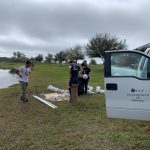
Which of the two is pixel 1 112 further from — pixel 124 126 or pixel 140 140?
pixel 140 140

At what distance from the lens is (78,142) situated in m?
7.82

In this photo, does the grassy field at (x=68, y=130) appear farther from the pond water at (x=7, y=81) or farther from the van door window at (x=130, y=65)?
the pond water at (x=7, y=81)

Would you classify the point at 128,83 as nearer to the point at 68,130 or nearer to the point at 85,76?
the point at 68,130

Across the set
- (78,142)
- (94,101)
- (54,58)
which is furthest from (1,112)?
(54,58)

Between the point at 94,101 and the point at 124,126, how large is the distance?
5006 mm

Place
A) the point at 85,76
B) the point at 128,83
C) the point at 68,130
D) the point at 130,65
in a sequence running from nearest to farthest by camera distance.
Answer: the point at 128,83 → the point at 130,65 → the point at 68,130 → the point at 85,76

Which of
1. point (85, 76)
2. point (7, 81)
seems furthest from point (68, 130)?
point (7, 81)

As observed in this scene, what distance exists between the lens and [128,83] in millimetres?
6629

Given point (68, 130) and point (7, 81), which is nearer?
point (68, 130)

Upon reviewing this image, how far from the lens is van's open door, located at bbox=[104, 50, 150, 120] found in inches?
258

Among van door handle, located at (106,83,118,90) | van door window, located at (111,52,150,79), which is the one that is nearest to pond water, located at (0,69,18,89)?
van door handle, located at (106,83,118,90)

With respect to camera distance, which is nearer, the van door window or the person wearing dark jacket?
the van door window

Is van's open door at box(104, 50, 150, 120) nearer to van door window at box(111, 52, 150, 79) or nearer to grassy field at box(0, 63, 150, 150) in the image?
van door window at box(111, 52, 150, 79)

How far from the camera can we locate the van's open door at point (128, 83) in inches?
258
